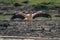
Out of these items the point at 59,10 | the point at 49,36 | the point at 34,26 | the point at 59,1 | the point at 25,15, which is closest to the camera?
the point at 49,36

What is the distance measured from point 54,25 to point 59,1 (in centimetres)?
193

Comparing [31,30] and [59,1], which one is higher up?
[59,1]

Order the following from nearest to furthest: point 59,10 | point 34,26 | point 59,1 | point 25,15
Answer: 1. point 34,26
2. point 25,15
3. point 59,10
4. point 59,1

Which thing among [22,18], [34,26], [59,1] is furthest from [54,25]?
Result: [59,1]

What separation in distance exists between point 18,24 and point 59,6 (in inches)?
69.0

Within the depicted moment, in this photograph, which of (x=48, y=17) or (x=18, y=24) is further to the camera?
(x=48, y=17)

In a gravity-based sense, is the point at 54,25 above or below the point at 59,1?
below

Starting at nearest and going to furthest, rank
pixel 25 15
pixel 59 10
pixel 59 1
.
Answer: pixel 25 15
pixel 59 10
pixel 59 1

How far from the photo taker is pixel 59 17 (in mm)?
7219

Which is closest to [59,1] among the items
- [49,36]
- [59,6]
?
[59,6]

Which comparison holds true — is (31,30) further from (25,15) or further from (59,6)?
(59,6)

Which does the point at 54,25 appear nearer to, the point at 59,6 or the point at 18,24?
the point at 18,24

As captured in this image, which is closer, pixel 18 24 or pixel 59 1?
pixel 18 24

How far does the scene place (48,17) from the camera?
7.25m
